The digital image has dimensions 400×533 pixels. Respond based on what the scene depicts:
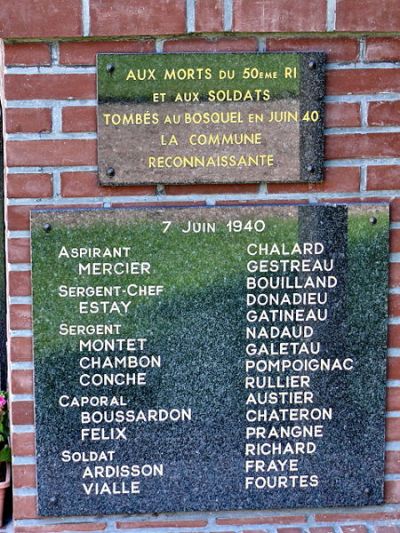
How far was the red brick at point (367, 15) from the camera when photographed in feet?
7.56

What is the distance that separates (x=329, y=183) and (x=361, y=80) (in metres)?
0.36

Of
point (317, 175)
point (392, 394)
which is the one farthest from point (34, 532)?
point (317, 175)

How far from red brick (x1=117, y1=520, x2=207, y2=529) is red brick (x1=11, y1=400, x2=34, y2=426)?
496mm

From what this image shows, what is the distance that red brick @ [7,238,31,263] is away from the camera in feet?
7.79

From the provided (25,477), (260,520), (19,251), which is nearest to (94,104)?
(19,251)

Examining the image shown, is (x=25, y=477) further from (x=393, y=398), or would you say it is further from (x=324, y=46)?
(x=324, y=46)

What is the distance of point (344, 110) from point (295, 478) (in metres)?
1.28

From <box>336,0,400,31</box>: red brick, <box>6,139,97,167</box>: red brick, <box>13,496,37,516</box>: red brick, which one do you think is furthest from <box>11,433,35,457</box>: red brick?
<box>336,0,400,31</box>: red brick

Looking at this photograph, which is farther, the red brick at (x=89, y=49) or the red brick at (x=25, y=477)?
the red brick at (x=25, y=477)

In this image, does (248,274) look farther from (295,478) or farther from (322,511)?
(322,511)

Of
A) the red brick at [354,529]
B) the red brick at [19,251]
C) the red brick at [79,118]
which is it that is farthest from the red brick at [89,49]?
the red brick at [354,529]

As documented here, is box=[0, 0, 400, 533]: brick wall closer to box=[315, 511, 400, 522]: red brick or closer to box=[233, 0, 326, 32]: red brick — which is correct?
box=[233, 0, 326, 32]: red brick

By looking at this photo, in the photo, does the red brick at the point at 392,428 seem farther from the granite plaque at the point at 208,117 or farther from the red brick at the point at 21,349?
the red brick at the point at 21,349

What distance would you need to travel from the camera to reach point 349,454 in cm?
249
